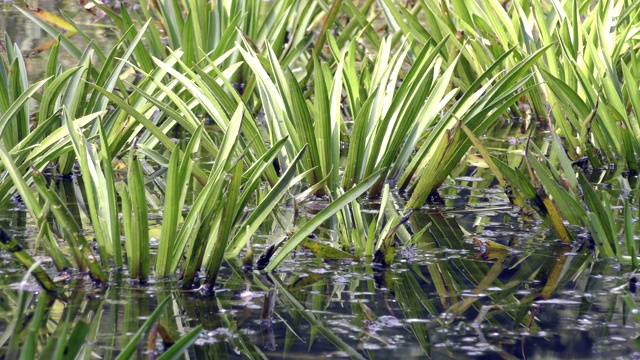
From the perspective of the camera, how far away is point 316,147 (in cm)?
295

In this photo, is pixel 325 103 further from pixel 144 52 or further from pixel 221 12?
pixel 221 12

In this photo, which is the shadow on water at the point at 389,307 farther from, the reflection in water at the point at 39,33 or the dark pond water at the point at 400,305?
the reflection in water at the point at 39,33

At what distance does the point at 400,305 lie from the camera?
81.0 inches

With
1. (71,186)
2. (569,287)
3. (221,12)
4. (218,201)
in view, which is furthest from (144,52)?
(569,287)

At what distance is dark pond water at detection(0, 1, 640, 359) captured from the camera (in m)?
1.82

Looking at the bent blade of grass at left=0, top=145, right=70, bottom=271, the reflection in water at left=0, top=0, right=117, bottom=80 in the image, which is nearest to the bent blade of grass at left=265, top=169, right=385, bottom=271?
the bent blade of grass at left=0, top=145, right=70, bottom=271

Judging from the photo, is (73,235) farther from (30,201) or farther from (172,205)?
(172,205)

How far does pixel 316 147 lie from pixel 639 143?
1227 millimetres

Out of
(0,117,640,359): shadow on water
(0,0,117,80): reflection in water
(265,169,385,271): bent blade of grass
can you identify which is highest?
(0,0,117,80): reflection in water

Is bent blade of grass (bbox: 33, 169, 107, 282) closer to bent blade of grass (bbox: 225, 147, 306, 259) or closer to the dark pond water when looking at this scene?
the dark pond water

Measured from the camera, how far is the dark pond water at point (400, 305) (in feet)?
5.98

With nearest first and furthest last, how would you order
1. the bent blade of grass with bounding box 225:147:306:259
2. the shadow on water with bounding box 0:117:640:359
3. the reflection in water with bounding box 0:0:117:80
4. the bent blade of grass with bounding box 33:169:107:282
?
the shadow on water with bounding box 0:117:640:359 → the bent blade of grass with bounding box 33:169:107:282 → the bent blade of grass with bounding box 225:147:306:259 → the reflection in water with bounding box 0:0:117:80

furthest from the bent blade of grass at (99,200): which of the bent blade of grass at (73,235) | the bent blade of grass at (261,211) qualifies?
the bent blade of grass at (261,211)

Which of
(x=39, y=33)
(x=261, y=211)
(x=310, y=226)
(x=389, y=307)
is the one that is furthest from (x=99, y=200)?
(x=39, y=33)
